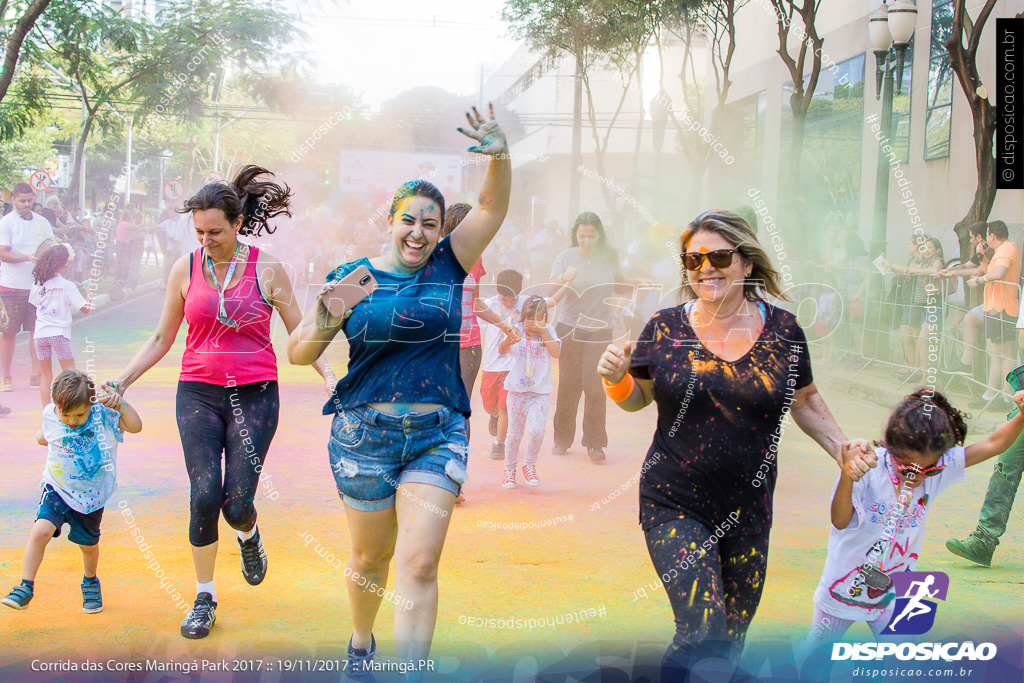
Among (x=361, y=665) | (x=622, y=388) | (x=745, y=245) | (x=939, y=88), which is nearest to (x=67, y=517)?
(x=361, y=665)

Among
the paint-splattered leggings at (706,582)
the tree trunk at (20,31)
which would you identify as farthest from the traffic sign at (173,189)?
the paint-splattered leggings at (706,582)

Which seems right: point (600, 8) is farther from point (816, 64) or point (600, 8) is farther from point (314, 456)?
point (314, 456)

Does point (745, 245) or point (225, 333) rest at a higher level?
point (745, 245)

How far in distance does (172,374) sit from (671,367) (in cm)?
826

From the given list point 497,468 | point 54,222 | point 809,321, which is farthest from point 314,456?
point 54,222

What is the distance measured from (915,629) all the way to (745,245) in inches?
60.5

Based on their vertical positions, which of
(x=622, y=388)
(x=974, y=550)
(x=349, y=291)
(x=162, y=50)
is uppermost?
(x=162, y=50)

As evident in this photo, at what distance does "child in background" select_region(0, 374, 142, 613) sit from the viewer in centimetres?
366

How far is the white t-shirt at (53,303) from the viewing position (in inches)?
290

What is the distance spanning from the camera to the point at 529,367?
5.98 m

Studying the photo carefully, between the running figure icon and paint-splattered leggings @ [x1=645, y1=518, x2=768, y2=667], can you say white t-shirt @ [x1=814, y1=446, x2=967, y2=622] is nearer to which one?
the running figure icon

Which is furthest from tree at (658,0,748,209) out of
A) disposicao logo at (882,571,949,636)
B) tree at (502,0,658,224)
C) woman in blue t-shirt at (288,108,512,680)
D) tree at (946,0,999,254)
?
disposicao logo at (882,571,949,636)

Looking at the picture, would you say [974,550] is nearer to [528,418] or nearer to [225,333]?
[528,418]

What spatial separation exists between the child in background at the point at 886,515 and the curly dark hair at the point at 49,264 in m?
6.77
